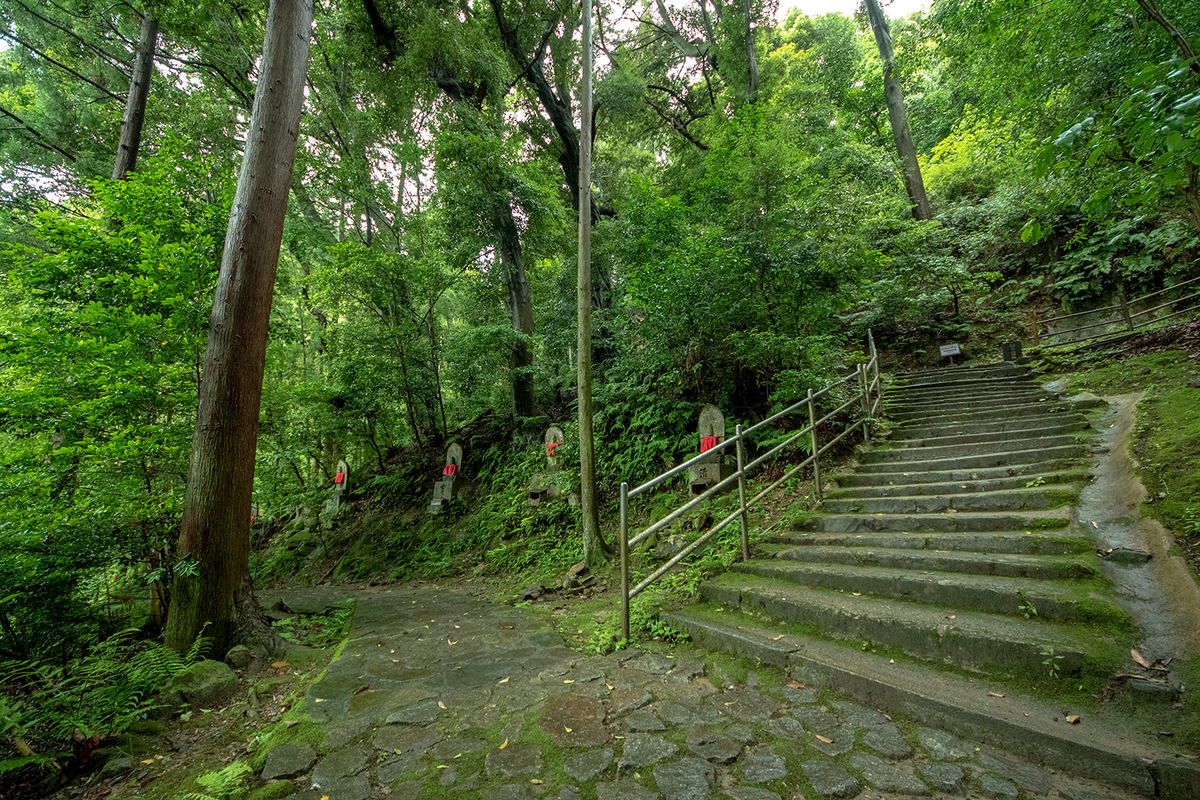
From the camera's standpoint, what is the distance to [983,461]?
4.35 metres

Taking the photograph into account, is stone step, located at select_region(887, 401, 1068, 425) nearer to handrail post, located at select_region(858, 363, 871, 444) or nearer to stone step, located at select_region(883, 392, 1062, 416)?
stone step, located at select_region(883, 392, 1062, 416)

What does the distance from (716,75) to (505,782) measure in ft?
52.6

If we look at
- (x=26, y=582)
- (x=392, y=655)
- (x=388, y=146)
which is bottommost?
(x=392, y=655)

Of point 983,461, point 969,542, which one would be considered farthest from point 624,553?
point 983,461

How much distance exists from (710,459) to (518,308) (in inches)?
226

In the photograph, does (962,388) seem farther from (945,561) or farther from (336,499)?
(336,499)

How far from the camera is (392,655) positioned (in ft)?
11.3

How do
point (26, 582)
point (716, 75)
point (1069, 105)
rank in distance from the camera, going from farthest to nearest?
point (716, 75) < point (1069, 105) < point (26, 582)

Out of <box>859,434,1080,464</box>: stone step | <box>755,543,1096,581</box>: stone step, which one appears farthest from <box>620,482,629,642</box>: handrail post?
<box>859,434,1080,464</box>: stone step

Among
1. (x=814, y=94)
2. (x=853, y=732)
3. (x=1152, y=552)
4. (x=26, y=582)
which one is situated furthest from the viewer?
(x=814, y=94)

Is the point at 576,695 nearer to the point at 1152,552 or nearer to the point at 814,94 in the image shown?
the point at 1152,552

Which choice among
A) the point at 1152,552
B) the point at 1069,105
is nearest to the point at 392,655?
the point at 1152,552

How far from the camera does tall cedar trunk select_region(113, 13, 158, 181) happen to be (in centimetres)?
635

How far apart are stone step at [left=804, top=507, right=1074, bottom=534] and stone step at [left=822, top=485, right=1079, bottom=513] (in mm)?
152
